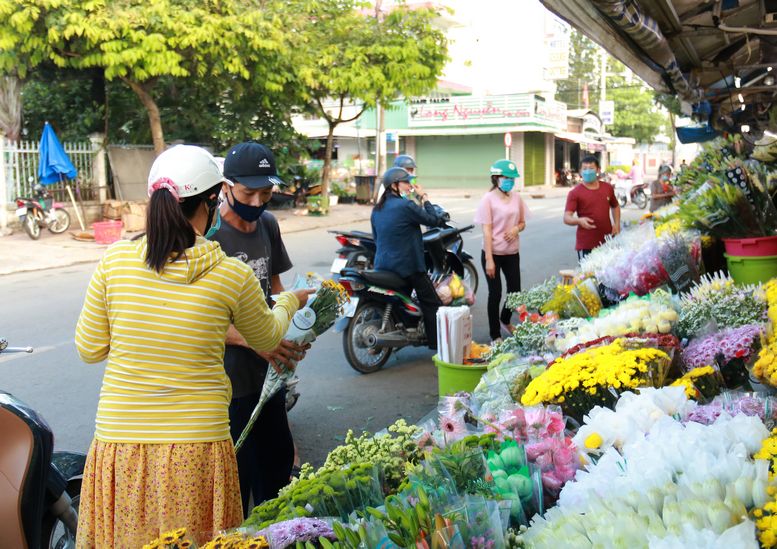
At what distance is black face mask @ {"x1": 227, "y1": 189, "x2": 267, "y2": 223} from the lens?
3340 mm

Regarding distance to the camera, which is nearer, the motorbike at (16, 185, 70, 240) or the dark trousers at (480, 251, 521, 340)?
the dark trousers at (480, 251, 521, 340)

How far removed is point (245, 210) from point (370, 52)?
58.6 feet

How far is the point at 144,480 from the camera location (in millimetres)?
2348

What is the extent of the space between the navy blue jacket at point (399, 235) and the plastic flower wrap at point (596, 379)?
12.2 feet

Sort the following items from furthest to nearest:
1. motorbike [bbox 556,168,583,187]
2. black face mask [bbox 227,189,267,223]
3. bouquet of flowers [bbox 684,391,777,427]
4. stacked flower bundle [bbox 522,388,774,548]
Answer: motorbike [bbox 556,168,583,187]
black face mask [bbox 227,189,267,223]
bouquet of flowers [bbox 684,391,777,427]
stacked flower bundle [bbox 522,388,774,548]

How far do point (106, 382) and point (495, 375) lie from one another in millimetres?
1643

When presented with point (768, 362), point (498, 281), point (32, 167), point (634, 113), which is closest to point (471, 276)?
point (498, 281)

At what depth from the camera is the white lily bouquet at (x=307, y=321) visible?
127 inches

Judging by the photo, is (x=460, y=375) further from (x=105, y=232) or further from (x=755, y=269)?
(x=105, y=232)

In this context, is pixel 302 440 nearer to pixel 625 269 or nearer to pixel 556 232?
pixel 625 269

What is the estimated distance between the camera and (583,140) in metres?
43.7

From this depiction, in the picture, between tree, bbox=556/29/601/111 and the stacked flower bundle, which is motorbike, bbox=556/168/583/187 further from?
the stacked flower bundle

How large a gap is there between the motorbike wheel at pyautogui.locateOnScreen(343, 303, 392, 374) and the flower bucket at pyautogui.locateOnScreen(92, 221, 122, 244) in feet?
33.6

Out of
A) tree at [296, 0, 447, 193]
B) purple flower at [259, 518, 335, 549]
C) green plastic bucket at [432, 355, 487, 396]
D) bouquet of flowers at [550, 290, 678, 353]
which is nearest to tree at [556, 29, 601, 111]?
tree at [296, 0, 447, 193]
